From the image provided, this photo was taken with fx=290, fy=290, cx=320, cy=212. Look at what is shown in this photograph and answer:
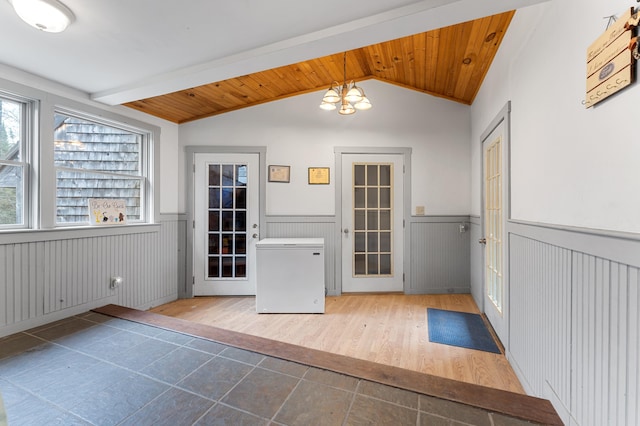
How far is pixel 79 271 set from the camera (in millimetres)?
2693

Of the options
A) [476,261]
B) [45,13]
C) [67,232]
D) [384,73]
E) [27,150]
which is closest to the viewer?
[45,13]

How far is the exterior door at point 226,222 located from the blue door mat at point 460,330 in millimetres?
2293

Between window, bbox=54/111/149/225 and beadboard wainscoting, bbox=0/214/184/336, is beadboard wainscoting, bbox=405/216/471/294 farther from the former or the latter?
window, bbox=54/111/149/225

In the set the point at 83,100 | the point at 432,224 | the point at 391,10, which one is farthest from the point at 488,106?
the point at 83,100

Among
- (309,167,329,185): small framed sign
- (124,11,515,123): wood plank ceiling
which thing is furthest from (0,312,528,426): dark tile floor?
(124,11,515,123): wood plank ceiling

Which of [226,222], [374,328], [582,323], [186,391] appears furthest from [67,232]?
[582,323]

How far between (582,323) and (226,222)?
3.62 meters

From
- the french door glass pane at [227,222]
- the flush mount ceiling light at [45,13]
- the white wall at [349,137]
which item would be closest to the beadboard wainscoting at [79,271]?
the french door glass pane at [227,222]

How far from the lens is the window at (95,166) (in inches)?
106

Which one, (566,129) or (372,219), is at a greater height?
(566,129)

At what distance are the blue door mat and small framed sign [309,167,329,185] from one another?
207 centimetres

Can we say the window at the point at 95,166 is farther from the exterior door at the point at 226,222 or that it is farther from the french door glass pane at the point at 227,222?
the french door glass pane at the point at 227,222

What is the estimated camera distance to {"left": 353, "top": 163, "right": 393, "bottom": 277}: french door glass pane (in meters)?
3.99

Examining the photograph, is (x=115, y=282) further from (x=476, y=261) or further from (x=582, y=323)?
(x=476, y=261)
